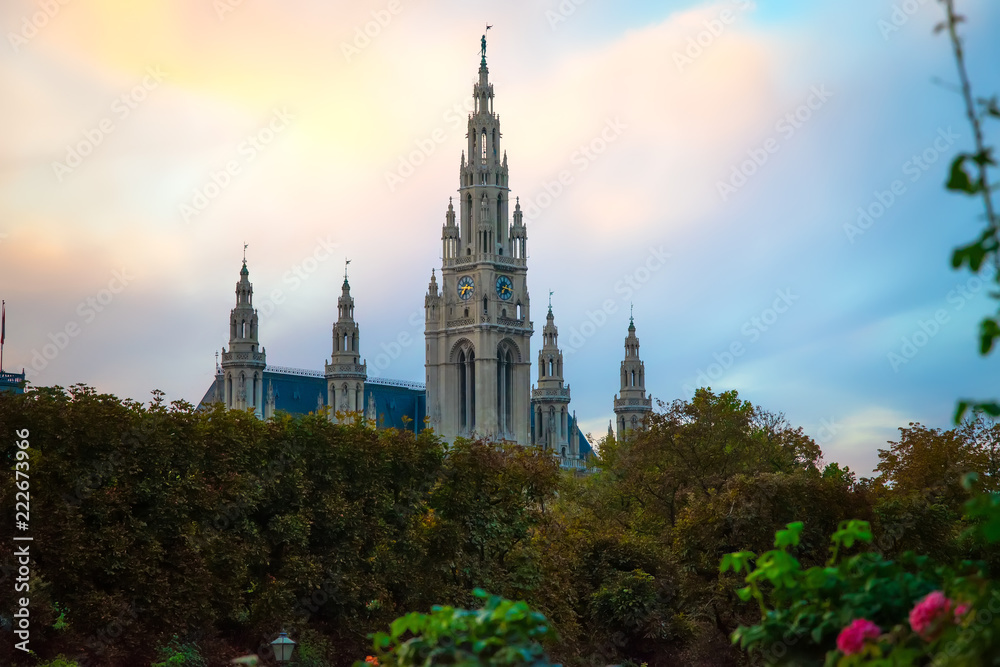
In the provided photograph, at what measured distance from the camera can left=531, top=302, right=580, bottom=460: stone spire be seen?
6058 inches

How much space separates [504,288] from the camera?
149 metres

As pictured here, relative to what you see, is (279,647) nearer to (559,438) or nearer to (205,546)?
(205,546)

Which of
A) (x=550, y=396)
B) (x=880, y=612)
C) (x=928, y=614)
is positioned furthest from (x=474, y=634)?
(x=550, y=396)

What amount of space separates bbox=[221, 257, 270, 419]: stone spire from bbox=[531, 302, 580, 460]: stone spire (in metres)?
35.5

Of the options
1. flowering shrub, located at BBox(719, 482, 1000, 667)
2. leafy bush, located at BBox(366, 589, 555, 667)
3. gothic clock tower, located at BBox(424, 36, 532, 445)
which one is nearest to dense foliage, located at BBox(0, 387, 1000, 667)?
flowering shrub, located at BBox(719, 482, 1000, 667)

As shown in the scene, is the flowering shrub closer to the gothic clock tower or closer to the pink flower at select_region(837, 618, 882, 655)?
the pink flower at select_region(837, 618, 882, 655)

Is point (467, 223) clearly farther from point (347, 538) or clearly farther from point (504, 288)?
point (347, 538)

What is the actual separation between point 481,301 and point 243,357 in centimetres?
2828

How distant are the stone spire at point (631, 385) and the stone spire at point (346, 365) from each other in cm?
3409

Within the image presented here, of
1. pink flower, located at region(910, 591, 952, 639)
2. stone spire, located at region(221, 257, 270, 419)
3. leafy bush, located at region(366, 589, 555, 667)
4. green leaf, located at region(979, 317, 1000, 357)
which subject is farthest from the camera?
stone spire, located at region(221, 257, 270, 419)

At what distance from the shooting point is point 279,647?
84.3ft

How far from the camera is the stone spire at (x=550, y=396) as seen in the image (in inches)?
6058

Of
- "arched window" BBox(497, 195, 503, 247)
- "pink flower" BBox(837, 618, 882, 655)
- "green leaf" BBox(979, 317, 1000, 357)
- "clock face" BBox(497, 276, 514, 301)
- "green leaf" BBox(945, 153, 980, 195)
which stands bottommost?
"pink flower" BBox(837, 618, 882, 655)

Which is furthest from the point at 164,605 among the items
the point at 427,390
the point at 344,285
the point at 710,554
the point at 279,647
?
the point at 427,390
